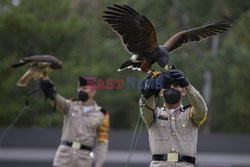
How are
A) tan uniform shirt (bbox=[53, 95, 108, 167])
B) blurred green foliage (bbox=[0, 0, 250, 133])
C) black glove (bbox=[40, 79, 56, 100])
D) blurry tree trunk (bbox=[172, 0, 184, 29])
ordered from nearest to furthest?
black glove (bbox=[40, 79, 56, 100]) → tan uniform shirt (bbox=[53, 95, 108, 167]) → blurred green foliage (bbox=[0, 0, 250, 133]) → blurry tree trunk (bbox=[172, 0, 184, 29])

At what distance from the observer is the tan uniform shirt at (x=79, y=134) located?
269 inches

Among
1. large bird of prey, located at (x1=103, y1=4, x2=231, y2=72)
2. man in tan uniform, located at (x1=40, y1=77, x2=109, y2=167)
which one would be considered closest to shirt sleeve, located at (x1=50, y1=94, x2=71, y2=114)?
man in tan uniform, located at (x1=40, y1=77, x2=109, y2=167)

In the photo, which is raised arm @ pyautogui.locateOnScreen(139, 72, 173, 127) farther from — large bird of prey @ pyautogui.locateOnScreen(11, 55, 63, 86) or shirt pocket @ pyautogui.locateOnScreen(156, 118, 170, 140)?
large bird of prey @ pyautogui.locateOnScreen(11, 55, 63, 86)

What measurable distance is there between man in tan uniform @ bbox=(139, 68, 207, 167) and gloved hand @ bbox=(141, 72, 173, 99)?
142 mm

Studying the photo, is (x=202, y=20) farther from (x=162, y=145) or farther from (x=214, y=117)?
(x=162, y=145)

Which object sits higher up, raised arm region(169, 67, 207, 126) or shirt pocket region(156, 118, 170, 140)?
raised arm region(169, 67, 207, 126)

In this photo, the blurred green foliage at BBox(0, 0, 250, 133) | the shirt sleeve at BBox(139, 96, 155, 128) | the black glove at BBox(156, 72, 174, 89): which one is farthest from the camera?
the blurred green foliage at BBox(0, 0, 250, 133)

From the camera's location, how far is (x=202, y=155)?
11.7 meters

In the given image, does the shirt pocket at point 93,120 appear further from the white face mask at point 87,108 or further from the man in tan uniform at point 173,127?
the man in tan uniform at point 173,127

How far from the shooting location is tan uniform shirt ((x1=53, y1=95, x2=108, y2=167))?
682 cm

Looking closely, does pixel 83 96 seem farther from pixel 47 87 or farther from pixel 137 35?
pixel 137 35

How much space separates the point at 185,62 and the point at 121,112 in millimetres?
4193

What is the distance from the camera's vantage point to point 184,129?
4.83 meters

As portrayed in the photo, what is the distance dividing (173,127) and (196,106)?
0.99 feet
